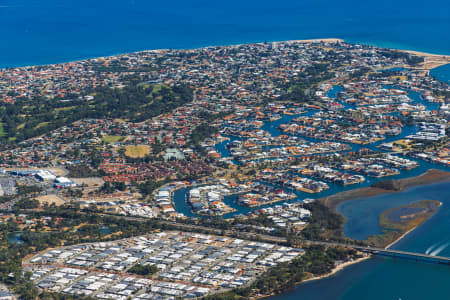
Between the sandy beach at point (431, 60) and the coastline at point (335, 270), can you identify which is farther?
the sandy beach at point (431, 60)

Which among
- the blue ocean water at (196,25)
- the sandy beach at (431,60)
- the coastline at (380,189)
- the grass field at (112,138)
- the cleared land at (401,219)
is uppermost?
the blue ocean water at (196,25)

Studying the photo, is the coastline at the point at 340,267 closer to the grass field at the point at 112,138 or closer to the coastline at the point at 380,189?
the coastline at the point at 380,189

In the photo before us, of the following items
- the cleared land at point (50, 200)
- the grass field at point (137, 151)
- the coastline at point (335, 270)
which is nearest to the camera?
the coastline at point (335, 270)

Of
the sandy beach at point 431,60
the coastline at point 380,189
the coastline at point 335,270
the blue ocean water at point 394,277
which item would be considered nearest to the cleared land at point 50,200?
the coastline at point 380,189

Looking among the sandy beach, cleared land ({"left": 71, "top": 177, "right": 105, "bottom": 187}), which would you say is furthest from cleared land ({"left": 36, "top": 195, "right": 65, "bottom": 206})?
the sandy beach

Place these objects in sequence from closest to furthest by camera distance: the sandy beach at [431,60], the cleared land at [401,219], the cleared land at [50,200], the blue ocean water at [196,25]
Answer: the cleared land at [401,219], the cleared land at [50,200], the sandy beach at [431,60], the blue ocean water at [196,25]

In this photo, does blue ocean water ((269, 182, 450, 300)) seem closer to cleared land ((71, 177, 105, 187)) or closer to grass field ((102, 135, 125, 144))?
cleared land ((71, 177, 105, 187))

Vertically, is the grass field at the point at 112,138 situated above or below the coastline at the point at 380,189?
above
